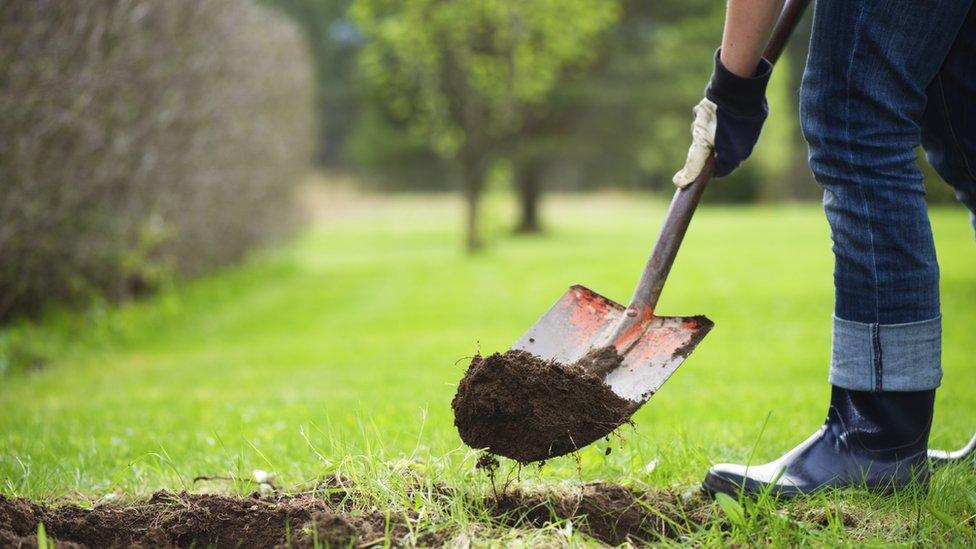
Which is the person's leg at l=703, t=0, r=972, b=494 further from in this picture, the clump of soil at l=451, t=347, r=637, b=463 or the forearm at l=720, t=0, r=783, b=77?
the clump of soil at l=451, t=347, r=637, b=463

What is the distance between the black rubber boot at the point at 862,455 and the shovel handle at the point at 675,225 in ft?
1.74

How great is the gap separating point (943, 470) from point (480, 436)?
4.01ft

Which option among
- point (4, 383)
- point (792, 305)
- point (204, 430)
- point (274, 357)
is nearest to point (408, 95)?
point (792, 305)

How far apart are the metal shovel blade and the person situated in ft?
1.00

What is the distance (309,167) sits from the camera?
722 inches

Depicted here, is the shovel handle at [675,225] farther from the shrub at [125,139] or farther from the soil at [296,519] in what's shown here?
the shrub at [125,139]

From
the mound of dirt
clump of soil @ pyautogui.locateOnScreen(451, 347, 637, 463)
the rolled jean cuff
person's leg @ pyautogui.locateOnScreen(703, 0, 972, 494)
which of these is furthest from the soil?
the rolled jean cuff

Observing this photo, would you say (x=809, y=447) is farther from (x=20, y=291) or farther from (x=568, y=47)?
(x=568, y=47)

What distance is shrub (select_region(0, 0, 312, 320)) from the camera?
660 centimetres

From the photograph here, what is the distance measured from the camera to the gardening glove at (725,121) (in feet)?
8.13

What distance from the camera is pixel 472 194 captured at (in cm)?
1808

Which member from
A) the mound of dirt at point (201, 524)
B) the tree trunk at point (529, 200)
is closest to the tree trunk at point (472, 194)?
the tree trunk at point (529, 200)

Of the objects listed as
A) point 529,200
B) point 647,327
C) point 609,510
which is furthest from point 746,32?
point 529,200

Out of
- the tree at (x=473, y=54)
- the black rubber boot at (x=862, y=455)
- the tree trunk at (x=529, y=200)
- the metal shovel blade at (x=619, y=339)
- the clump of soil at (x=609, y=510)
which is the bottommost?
the tree trunk at (x=529, y=200)
